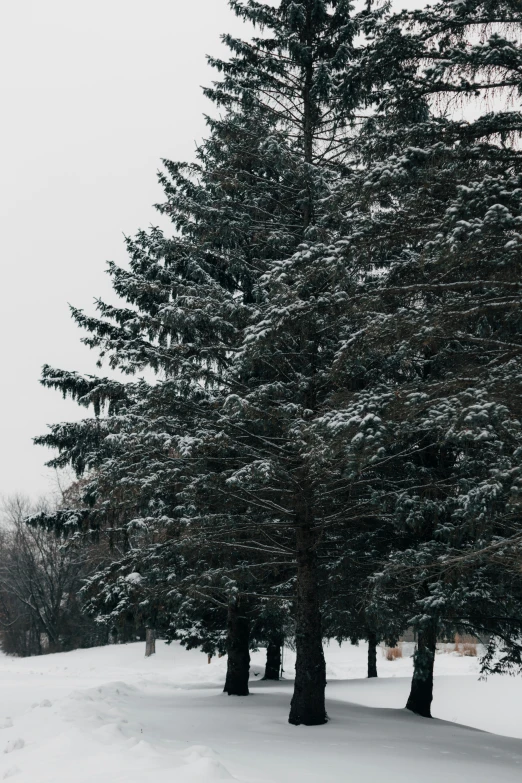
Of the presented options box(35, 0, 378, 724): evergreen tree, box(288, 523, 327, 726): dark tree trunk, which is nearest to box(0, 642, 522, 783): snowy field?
box(288, 523, 327, 726): dark tree trunk

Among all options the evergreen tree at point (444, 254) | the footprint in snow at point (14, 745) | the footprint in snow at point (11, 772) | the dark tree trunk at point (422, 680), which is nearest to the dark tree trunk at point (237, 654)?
the dark tree trunk at point (422, 680)

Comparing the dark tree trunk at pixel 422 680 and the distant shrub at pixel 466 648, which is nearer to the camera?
the dark tree trunk at pixel 422 680

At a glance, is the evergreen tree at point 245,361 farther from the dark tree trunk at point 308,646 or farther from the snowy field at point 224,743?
the snowy field at point 224,743

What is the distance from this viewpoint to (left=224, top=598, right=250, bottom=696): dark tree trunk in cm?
1397

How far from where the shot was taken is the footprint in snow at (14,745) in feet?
23.2

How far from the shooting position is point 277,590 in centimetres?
1281

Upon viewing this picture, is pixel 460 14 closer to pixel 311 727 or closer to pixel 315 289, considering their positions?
pixel 315 289

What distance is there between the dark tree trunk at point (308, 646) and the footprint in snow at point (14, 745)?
170 inches

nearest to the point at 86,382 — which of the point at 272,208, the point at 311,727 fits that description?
the point at 272,208

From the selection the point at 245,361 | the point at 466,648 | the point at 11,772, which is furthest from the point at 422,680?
the point at 466,648

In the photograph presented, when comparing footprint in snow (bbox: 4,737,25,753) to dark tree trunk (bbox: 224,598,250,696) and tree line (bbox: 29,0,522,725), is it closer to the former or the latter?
tree line (bbox: 29,0,522,725)

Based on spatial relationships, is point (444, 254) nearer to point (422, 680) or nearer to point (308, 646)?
point (308, 646)

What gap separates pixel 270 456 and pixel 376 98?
5.55 metres

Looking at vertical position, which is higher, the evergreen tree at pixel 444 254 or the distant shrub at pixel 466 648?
the evergreen tree at pixel 444 254
